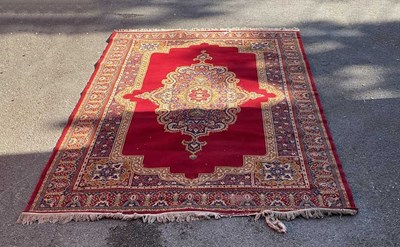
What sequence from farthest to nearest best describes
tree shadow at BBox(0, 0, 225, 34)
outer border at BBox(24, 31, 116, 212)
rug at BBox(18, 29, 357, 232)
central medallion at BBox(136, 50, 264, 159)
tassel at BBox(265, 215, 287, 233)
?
tree shadow at BBox(0, 0, 225, 34)
central medallion at BBox(136, 50, 264, 159)
outer border at BBox(24, 31, 116, 212)
rug at BBox(18, 29, 357, 232)
tassel at BBox(265, 215, 287, 233)

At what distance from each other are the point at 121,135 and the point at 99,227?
2.66 ft

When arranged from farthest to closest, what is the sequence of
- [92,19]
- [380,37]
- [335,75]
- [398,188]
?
[92,19], [380,37], [335,75], [398,188]

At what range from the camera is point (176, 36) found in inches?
176

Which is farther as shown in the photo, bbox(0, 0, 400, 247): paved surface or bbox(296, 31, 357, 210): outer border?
bbox(296, 31, 357, 210): outer border

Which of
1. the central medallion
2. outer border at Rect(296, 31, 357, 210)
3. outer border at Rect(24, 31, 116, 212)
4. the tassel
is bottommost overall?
outer border at Rect(24, 31, 116, 212)

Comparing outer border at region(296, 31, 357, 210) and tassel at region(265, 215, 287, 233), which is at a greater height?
outer border at region(296, 31, 357, 210)

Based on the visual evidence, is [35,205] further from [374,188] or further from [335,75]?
[335,75]

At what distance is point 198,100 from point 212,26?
1.36 metres

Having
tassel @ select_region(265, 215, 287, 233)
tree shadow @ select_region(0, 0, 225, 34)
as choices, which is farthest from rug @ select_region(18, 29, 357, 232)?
tree shadow @ select_region(0, 0, 225, 34)

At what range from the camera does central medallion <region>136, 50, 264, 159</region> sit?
3234 mm

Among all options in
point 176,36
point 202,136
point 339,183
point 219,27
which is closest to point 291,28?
point 219,27

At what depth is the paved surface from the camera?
2455 mm

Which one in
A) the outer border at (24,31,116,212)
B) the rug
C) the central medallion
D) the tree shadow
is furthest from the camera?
the tree shadow

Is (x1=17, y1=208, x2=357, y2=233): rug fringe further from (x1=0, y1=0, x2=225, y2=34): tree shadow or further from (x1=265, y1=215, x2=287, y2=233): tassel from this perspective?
(x1=0, y1=0, x2=225, y2=34): tree shadow
